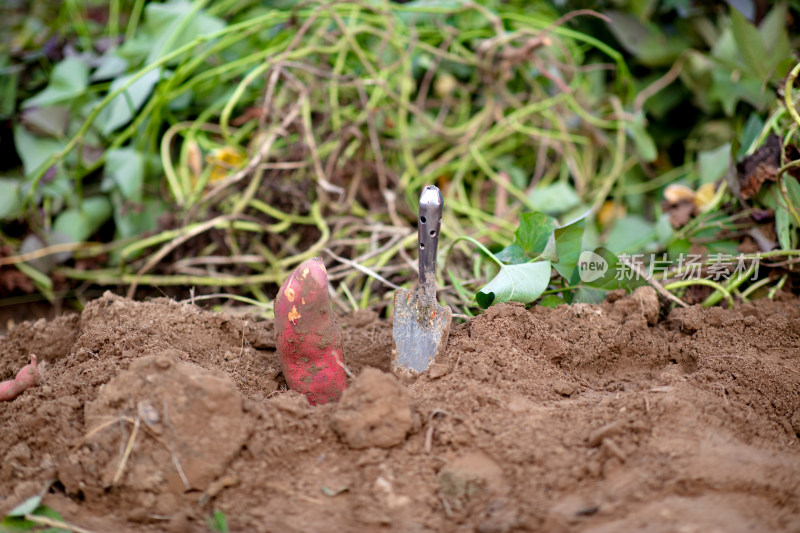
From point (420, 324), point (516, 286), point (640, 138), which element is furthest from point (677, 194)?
point (420, 324)

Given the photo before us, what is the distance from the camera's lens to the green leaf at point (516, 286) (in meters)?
1.48

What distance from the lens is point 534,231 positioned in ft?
5.25

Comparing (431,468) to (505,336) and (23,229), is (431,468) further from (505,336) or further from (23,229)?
(23,229)

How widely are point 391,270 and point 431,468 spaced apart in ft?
3.04

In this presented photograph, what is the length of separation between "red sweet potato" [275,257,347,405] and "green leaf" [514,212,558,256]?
1.80ft

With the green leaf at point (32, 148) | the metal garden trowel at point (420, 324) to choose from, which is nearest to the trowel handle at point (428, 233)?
the metal garden trowel at point (420, 324)

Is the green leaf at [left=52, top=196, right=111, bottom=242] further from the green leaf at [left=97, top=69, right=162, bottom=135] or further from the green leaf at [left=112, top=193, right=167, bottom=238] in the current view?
the green leaf at [left=97, top=69, right=162, bottom=135]

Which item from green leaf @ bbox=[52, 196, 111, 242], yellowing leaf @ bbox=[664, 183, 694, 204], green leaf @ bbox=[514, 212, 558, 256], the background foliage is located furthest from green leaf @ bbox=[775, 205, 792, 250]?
green leaf @ bbox=[52, 196, 111, 242]

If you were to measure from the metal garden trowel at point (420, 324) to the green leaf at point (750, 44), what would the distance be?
1681mm

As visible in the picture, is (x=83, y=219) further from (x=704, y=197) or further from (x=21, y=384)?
(x=704, y=197)

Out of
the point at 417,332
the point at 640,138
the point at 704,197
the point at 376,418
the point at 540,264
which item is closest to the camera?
the point at 376,418

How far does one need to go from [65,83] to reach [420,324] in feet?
6.44

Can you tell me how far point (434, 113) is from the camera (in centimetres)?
275

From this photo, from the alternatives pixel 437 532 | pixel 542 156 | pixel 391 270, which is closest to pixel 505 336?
pixel 437 532
